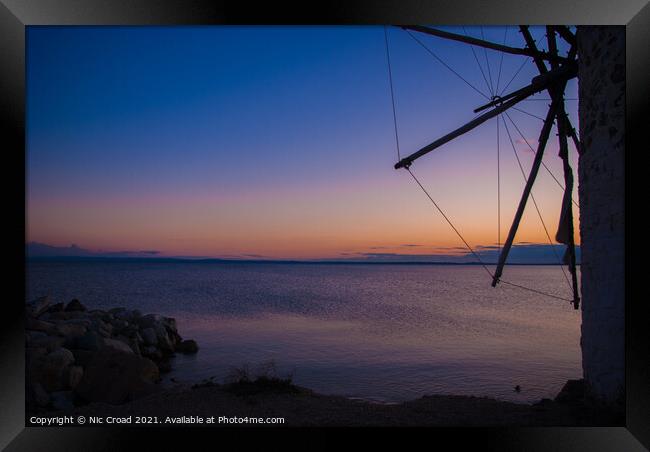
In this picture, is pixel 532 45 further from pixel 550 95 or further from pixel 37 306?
pixel 37 306

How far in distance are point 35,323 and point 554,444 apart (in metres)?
9.69

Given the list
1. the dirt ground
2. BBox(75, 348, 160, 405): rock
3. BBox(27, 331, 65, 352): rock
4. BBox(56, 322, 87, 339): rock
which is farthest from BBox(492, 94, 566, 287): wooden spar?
BBox(56, 322, 87, 339): rock

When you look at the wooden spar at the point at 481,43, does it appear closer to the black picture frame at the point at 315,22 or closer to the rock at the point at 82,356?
the black picture frame at the point at 315,22

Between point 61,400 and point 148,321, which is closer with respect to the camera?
point 61,400

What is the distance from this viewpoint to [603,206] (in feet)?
15.9

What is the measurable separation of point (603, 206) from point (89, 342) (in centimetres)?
875

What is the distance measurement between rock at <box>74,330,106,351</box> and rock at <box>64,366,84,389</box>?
1.08 metres

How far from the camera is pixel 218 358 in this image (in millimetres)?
11227

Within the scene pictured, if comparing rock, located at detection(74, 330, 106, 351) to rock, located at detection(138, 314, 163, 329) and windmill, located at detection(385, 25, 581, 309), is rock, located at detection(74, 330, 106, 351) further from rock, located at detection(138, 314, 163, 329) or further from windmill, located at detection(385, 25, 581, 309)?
windmill, located at detection(385, 25, 581, 309)

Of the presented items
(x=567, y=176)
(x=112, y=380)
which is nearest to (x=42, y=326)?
(x=112, y=380)

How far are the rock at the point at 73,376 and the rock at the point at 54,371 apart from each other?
5 cm

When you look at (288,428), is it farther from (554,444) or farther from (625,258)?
(625,258)

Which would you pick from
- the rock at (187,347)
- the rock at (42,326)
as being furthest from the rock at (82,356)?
the rock at (187,347)

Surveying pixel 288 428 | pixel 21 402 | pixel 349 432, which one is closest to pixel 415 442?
pixel 349 432
